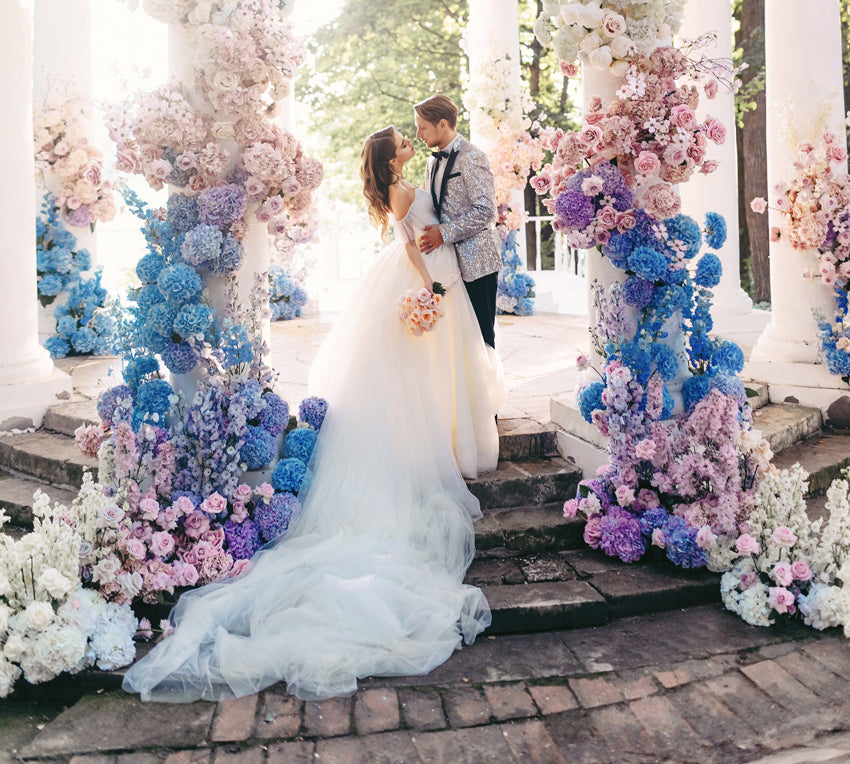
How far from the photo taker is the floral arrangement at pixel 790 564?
13.1 feet

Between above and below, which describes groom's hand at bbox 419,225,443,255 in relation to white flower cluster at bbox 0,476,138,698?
above

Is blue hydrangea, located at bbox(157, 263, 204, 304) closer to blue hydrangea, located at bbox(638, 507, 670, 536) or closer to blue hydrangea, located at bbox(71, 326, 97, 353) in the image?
blue hydrangea, located at bbox(638, 507, 670, 536)

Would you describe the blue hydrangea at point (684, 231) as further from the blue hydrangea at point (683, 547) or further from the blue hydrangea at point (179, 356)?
the blue hydrangea at point (179, 356)

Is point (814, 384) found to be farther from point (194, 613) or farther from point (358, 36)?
point (358, 36)

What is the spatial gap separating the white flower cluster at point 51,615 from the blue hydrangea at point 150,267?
1228 millimetres

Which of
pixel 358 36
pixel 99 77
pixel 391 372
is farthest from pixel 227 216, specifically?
pixel 358 36

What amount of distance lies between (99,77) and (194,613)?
20.6 ft

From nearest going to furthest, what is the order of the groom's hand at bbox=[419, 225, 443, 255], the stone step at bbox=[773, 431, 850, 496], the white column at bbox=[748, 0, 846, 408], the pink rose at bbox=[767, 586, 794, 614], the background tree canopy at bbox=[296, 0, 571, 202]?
the pink rose at bbox=[767, 586, 794, 614], the groom's hand at bbox=[419, 225, 443, 255], the stone step at bbox=[773, 431, 850, 496], the white column at bbox=[748, 0, 846, 408], the background tree canopy at bbox=[296, 0, 571, 202]

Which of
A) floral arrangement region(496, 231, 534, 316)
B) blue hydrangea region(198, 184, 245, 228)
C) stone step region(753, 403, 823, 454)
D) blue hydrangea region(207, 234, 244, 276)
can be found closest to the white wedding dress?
blue hydrangea region(207, 234, 244, 276)

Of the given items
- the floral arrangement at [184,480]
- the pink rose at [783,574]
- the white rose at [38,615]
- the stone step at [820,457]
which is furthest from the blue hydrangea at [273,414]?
the stone step at [820,457]

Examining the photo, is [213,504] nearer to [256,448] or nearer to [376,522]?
[256,448]

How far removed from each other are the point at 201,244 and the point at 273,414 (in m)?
0.94

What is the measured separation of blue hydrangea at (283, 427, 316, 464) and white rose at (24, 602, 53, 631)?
1473 millimetres

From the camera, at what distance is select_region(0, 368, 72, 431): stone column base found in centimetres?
609
